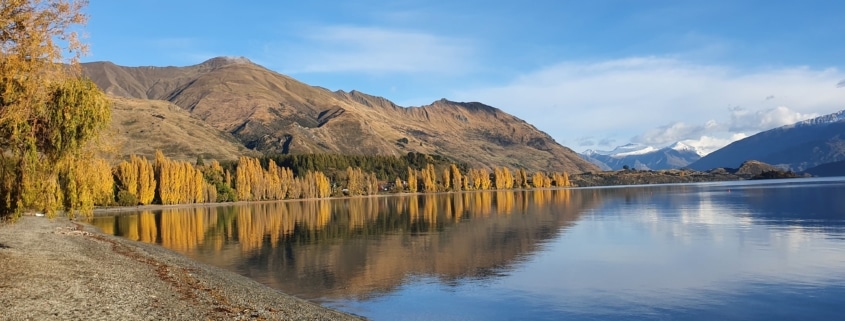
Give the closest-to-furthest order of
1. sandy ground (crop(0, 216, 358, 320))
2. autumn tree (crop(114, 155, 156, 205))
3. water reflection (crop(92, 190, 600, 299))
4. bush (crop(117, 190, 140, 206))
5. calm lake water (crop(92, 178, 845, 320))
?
sandy ground (crop(0, 216, 358, 320)), calm lake water (crop(92, 178, 845, 320)), water reflection (crop(92, 190, 600, 299)), bush (crop(117, 190, 140, 206)), autumn tree (crop(114, 155, 156, 205))

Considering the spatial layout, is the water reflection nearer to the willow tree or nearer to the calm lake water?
the calm lake water

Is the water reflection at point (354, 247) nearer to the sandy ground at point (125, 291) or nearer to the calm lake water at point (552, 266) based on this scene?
the calm lake water at point (552, 266)

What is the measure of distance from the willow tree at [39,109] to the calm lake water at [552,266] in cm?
1586

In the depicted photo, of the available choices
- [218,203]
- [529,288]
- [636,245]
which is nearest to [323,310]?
[529,288]

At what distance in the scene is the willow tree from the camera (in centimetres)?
2597

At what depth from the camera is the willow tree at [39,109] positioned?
25969mm

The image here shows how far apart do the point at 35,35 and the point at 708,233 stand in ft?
232

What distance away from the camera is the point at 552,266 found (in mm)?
48469

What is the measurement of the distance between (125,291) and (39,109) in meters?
10.1

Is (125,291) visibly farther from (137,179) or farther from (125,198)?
(137,179)

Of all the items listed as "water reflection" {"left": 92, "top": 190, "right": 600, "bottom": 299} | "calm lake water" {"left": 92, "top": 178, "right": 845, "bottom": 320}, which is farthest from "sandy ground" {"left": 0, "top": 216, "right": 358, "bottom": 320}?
"water reflection" {"left": 92, "top": 190, "right": 600, "bottom": 299}

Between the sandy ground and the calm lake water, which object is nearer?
the sandy ground

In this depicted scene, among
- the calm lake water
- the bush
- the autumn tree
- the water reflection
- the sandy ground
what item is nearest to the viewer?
the sandy ground

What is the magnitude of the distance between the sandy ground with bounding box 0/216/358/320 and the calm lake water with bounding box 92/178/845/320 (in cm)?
420
